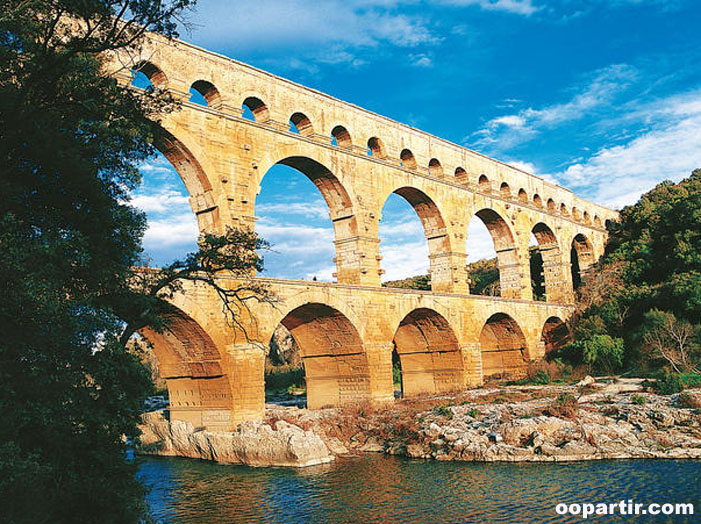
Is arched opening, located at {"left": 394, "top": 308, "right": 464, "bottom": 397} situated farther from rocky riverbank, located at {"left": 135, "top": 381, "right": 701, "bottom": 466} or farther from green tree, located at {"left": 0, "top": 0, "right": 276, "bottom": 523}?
green tree, located at {"left": 0, "top": 0, "right": 276, "bottom": 523}

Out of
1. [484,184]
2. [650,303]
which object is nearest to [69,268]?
[484,184]

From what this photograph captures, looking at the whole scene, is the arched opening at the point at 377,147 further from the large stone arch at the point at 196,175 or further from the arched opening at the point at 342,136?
the large stone arch at the point at 196,175

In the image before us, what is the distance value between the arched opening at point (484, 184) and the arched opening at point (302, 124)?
12471mm

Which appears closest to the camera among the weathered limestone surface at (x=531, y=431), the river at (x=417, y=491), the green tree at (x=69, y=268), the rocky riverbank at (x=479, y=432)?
the green tree at (x=69, y=268)

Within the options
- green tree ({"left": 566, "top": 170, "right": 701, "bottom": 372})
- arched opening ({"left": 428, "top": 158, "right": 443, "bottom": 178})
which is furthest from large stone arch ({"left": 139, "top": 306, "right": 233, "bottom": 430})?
green tree ({"left": 566, "top": 170, "right": 701, "bottom": 372})

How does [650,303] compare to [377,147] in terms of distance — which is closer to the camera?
[377,147]

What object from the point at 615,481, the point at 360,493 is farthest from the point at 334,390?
the point at 615,481

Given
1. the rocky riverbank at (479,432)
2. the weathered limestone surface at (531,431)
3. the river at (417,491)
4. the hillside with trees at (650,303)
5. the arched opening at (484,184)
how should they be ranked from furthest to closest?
the arched opening at (484,184)
the hillside with trees at (650,303)
the rocky riverbank at (479,432)
the weathered limestone surface at (531,431)
the river at (417,491)

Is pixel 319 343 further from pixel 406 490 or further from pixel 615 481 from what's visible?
pixel 615 481

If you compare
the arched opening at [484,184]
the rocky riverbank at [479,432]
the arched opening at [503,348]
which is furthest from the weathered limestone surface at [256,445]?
the arched opening at [484,184]

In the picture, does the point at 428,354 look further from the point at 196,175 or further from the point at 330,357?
the point at 196,175

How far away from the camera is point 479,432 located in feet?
59.7

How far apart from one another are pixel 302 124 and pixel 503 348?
16.9m

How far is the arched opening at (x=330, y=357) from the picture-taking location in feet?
74.0
